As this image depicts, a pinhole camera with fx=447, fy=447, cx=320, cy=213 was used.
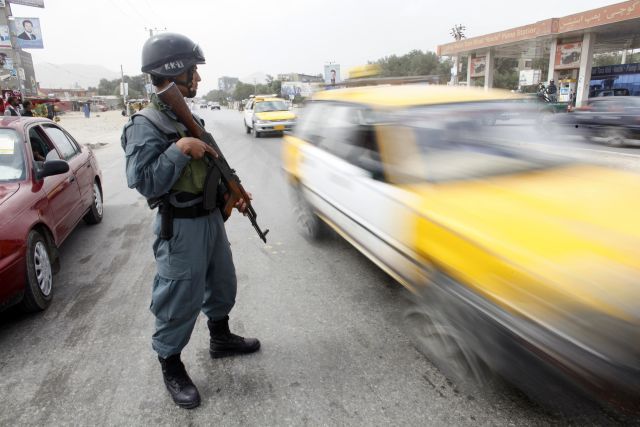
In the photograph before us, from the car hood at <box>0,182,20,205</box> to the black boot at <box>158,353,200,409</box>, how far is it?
196cm

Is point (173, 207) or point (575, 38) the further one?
point (575, 38)

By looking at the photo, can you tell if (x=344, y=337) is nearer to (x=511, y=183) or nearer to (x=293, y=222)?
(x=511, y=183)

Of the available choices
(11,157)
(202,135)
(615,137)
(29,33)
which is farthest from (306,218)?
(29,33)

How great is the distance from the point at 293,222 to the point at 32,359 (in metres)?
3.37

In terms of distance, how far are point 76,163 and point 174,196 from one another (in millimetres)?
3653

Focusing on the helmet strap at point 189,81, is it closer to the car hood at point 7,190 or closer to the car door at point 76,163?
the car hood at point 7,190

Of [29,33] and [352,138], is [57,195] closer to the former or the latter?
[352,138]

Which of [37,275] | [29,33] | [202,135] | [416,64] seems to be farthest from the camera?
[416,64]

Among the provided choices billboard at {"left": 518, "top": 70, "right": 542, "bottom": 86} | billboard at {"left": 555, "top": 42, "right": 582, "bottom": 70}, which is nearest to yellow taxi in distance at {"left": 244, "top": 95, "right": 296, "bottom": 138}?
billboard at {"left": 555, "top": 42, "right": 582, "bottom": 70}

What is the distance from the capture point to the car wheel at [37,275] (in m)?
3.27

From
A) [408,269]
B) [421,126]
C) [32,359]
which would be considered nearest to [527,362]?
[408,269]

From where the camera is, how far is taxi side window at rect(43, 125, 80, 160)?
4998mm

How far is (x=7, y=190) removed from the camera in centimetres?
356

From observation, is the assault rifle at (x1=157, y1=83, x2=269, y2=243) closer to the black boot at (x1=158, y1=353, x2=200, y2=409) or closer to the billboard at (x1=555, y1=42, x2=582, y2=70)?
the black boot at (x1=158, y1=353, x2=200, y2=409)
